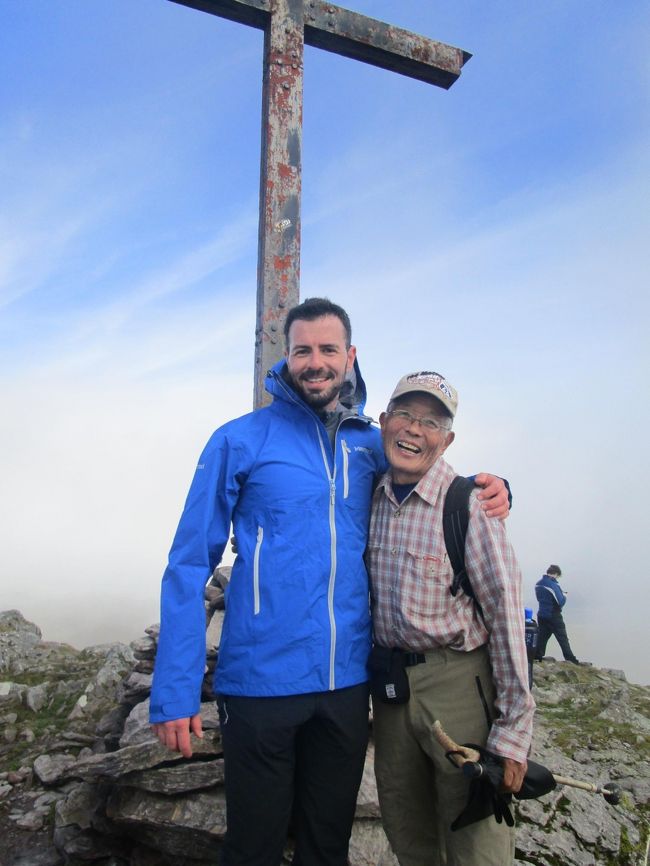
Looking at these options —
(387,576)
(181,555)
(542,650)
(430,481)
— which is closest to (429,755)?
(387,576)

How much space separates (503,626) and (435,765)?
77 centimetres

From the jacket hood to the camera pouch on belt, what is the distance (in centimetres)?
138

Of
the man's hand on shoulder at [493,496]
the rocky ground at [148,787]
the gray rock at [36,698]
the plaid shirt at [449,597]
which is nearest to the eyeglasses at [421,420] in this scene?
the plaid shirt at [449,597]

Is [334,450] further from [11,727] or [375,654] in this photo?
[11,727]

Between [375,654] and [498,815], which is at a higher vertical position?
[375,654]

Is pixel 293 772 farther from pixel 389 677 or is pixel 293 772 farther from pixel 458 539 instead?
pixel 458 539

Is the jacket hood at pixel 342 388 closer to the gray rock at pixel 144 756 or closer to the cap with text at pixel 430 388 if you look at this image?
the cap with text at pixel 430 388

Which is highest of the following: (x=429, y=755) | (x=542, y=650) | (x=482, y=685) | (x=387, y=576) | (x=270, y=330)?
(x=270, y=330)

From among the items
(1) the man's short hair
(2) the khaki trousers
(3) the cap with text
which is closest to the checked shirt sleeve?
(2) the khaki trousers

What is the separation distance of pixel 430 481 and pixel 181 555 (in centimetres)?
135

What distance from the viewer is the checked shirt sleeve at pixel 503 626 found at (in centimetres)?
300

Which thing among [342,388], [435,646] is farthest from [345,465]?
[435,646]

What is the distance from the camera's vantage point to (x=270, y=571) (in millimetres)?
3227

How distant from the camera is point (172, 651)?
316cm
